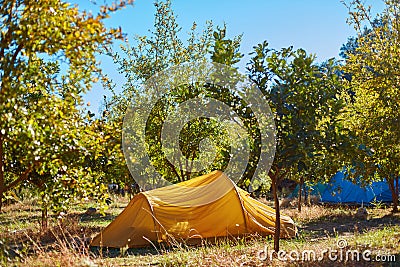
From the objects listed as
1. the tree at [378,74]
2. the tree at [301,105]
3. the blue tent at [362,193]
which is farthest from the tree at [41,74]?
the blue tent at [362,193]

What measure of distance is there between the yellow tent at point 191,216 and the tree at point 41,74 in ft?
16.0

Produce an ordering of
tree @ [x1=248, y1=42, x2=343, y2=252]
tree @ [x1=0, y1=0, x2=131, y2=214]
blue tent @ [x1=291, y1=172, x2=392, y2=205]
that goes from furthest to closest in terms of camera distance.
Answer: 1. blue tent @ [x1=291, y1=172, x2=392, y2=205]
2. tree @ [x1=248, y1=42, x2=343, y2=252]
3. tree @ [x1=0, y1=0, x2=131, y2=214]

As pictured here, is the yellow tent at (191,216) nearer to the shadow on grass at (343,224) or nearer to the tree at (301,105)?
the shadow on grass at (343,224)

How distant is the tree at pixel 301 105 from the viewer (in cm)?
700

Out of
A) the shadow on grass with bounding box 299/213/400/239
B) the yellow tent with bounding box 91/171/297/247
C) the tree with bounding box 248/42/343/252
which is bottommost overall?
the shadow on grass with bounding box 299/213/400/239

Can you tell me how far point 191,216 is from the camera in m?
10.5

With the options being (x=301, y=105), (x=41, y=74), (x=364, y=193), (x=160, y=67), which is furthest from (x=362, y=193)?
(x=41, y=74)

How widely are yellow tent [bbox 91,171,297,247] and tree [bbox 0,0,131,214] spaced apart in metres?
4.87

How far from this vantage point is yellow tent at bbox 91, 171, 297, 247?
33.0 feet

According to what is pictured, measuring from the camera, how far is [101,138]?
555 centimetres

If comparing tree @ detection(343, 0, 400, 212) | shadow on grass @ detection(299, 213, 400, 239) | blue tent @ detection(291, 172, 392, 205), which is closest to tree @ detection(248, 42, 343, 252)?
tree @ detection(343, 0, 400, 212)

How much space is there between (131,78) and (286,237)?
636 cm

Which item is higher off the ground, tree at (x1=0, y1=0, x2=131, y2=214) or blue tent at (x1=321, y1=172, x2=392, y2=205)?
tree at (x1=0, y1=0, x2=131, y2=214)

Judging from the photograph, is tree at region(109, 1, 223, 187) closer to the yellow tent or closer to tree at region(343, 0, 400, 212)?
the yellow tent
